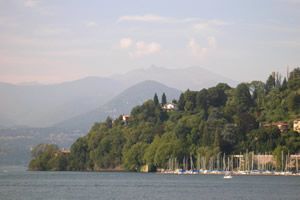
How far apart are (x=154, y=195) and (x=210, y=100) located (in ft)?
362

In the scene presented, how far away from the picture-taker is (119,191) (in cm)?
9575

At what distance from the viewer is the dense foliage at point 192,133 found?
15975 cm

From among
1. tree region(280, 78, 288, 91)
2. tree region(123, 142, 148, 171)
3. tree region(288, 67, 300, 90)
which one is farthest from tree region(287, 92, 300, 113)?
tree region(123, 142, 148, 171)

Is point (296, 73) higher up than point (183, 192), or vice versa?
point (296, 73)

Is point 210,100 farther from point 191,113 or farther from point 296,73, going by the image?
point 296,73

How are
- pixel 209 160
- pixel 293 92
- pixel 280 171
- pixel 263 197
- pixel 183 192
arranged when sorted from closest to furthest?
1. pixel 263 197
2. pixel 183 192
3. pixel 280 171
4. pixel 209 160
5. pixel 293 92

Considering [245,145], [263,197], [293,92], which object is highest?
[293,92]

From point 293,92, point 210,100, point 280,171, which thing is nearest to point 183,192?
point 280,171

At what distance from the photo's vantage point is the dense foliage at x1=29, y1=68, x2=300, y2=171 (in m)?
160

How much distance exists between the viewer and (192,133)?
550 feet

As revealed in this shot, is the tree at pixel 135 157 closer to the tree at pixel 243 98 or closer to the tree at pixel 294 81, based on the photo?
the tree at pixel 243 98

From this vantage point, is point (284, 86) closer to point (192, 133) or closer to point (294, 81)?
point (294, 81)

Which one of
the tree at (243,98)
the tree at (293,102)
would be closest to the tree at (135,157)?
the tree at (243,98)

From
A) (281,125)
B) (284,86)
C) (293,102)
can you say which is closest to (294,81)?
(284,86)
